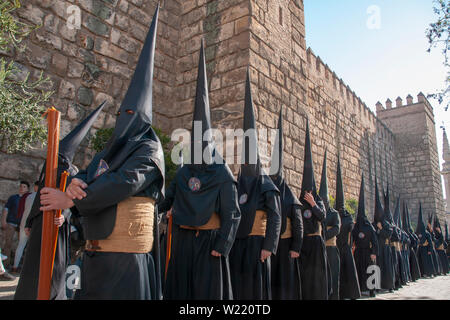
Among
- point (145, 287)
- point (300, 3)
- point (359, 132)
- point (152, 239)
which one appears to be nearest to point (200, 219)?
point (152, 239)

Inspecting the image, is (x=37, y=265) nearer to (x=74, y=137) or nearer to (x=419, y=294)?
(x=74, y=137)

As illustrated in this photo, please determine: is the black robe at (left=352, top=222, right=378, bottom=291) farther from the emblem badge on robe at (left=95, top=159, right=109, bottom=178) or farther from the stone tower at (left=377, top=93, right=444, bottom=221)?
the stone tower at (left=377, top=93, right=444, bottom=221)

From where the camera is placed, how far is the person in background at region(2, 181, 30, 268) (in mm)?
4898

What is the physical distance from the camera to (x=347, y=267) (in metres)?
7.02

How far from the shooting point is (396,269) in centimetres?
959

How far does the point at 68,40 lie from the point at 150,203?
4.66m

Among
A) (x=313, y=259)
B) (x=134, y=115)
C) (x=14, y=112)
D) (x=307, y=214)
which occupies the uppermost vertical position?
(x=14, y=112)

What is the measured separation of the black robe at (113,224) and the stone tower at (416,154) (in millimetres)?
25337

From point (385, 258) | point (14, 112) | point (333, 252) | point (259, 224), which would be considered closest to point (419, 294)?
point (385, 258)

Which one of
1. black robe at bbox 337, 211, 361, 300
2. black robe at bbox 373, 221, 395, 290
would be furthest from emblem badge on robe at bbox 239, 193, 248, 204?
black robe at bbox 373, 221, 395, 290

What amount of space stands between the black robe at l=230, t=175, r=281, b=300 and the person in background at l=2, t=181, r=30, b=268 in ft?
10.0

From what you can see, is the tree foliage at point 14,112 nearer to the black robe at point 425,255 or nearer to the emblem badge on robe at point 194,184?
the emblem badge on robe at point 194,184

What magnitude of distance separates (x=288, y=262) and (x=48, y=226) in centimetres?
323

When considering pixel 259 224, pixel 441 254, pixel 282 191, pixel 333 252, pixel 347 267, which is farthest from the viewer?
pixel 441 254
